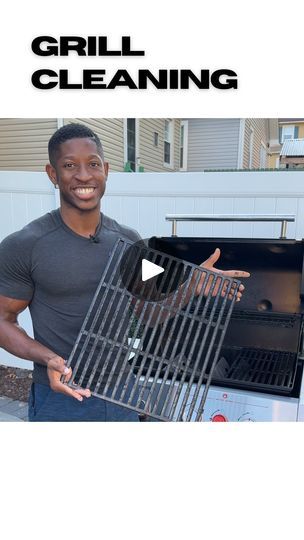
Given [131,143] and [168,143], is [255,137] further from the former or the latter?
[131,143]

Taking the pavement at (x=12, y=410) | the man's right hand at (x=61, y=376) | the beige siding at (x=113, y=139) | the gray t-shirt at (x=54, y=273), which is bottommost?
the pavement at (x=12, y=410)

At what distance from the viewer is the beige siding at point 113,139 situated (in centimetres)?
486

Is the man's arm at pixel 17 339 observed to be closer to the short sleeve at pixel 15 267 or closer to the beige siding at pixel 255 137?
the short sleeve at pixel 15 267

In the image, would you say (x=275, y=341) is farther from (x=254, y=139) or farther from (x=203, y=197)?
(x=254, y=139)

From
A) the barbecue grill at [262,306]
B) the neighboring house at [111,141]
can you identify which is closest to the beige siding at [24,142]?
the neighboring house at [111,141]

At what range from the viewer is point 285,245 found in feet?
5.26

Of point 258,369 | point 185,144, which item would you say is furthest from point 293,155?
point 258,369

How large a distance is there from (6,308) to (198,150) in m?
8.85

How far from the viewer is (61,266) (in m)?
1.24

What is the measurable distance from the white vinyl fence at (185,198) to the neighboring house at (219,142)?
6605mm

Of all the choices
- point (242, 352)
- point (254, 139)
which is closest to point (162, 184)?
point (242, 352)

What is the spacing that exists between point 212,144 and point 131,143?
139 inches

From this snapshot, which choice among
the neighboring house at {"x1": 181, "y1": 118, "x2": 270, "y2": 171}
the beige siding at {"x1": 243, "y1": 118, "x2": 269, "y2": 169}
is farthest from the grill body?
the neighboring house at {"x1": 181, "y1": 118, "x2": 270, "y2": 171}

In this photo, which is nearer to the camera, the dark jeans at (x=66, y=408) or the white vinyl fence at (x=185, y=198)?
the dark jeans at (x=66, y=408)
